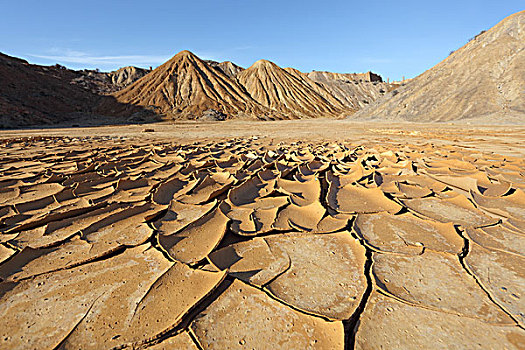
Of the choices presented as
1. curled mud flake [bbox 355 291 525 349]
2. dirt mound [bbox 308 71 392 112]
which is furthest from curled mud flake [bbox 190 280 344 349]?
dirt mound [bbox 308 71 392 112]

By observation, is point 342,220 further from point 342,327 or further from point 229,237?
point 342,327

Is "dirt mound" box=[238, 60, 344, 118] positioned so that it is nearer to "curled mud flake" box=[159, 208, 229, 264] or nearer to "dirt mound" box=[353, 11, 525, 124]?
"dirt mound" box=[353, 11, 525, 124]

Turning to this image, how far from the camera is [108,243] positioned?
1.29 m

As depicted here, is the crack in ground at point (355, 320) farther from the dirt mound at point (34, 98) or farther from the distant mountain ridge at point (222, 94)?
the distant mountain ridge at point (222, 94)

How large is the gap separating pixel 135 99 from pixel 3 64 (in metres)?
10.8

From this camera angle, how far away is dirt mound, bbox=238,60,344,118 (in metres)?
32.7

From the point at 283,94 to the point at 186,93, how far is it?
1391cm

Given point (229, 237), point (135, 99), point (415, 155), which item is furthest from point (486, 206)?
point (135, 99)

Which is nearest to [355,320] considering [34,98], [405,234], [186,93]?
[405,234]

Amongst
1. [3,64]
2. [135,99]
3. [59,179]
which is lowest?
[59,179]

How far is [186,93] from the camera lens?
26891 millimetres

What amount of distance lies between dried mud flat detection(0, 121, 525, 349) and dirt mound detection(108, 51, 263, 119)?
75.3 ft

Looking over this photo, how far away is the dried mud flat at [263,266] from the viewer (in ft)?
2.57

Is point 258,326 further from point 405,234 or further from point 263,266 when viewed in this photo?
point 405,234
